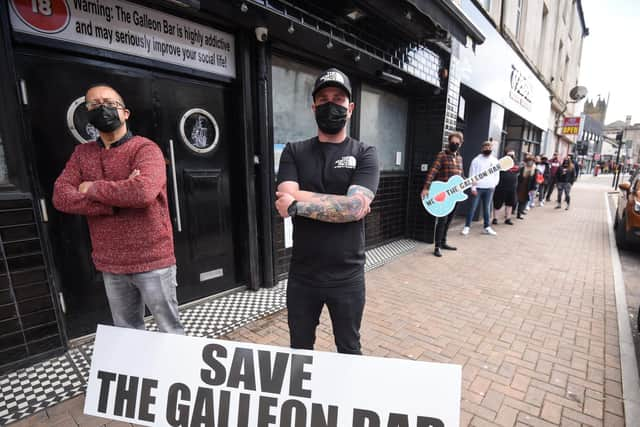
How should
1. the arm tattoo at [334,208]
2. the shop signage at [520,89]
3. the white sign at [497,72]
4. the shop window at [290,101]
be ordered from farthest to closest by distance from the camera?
the shop signage at [520,89], the white sign at [497,72], the shop window at [290,101], the arm tattoo at [334,208]

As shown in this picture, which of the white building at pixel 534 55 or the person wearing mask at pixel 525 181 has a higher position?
the white building at pixel 534 55

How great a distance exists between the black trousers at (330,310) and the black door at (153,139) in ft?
6.47

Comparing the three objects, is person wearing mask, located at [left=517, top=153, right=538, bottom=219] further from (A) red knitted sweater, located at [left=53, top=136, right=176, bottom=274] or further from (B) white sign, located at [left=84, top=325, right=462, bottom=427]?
(A) red knitted sweater, located at [left=53, top=136, right=176, bottom=274]

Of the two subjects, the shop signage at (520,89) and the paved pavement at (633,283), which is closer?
the paved pavement at (633,283)

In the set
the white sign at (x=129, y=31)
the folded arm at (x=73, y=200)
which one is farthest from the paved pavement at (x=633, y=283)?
the white sign at (x=129, y=31)

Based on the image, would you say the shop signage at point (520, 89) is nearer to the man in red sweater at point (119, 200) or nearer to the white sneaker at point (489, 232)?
the white sneaker at point (489, 232)

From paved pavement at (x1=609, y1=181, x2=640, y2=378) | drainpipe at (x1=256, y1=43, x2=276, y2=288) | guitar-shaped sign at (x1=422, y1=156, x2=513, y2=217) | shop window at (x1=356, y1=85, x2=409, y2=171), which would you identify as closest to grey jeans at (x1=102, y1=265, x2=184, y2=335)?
drainpipe at (x1=256, y1=43, x2=276, y2=288)

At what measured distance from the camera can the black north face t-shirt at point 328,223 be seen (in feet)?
5.52

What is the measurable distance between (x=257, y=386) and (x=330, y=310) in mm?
539

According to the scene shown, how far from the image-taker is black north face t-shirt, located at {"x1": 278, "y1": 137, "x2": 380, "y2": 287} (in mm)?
1683

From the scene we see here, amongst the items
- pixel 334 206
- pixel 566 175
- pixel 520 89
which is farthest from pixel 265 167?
pixel 566 175

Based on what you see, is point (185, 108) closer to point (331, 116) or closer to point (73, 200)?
point (73, 200)

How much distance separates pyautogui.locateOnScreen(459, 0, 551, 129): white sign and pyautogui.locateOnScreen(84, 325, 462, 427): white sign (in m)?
6.61

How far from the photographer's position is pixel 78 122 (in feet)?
8.48
